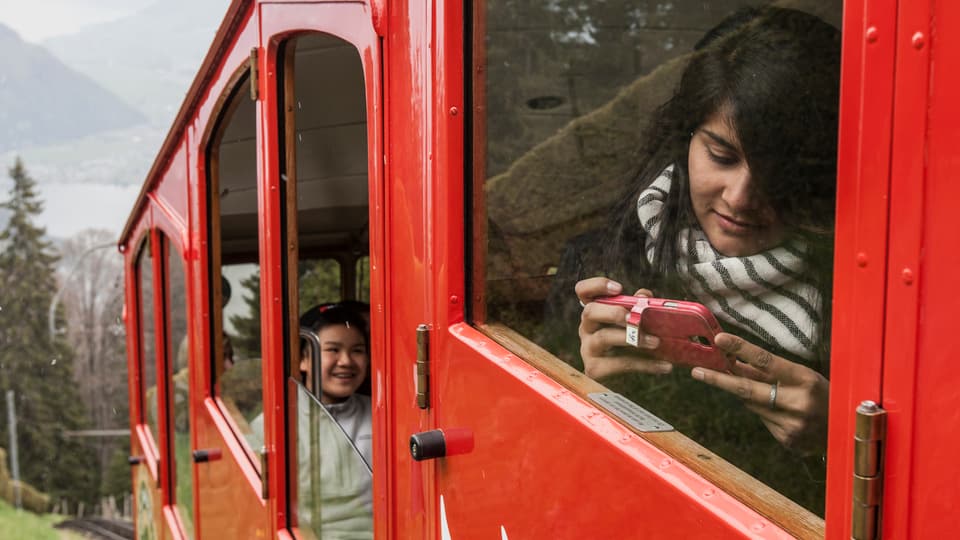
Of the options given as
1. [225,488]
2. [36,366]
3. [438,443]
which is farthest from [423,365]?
[36,366]

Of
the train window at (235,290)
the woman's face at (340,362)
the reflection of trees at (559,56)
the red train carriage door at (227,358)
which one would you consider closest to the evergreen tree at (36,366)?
the train window at (235,290)

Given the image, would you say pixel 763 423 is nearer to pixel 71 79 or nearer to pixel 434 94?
pixel 434 94

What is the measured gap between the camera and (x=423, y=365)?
1.52 metres

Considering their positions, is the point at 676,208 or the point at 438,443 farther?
the point at 438,443

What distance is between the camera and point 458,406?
1.40 m

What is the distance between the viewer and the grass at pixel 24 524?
2947cm

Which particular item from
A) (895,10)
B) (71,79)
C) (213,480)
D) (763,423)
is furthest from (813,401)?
(71,79)

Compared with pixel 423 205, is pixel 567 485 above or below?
below

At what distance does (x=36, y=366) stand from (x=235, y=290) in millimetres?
39519

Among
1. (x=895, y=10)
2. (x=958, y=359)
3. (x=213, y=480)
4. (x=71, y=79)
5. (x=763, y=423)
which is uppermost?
(x=71, y=79)

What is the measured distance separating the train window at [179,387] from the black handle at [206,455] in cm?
50

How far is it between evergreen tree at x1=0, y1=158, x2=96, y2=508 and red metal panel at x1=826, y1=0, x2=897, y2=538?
125ft

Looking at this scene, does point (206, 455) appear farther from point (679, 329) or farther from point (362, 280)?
point (679, 329)

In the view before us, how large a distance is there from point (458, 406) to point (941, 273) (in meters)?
0.90
